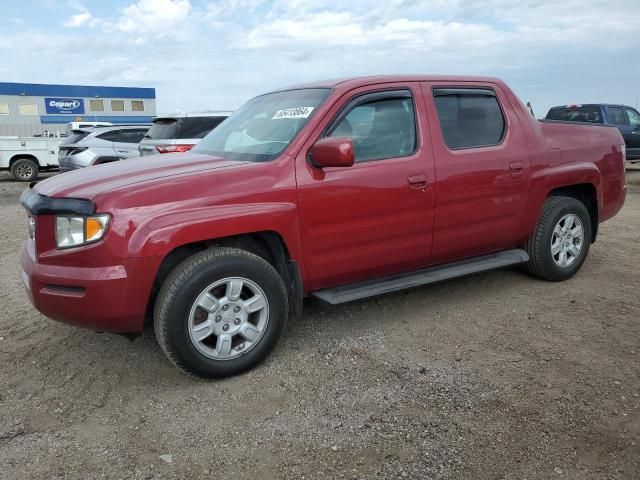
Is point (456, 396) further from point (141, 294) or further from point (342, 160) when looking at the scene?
point (141, 294)

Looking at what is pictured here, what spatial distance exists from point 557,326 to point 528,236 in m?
1.01

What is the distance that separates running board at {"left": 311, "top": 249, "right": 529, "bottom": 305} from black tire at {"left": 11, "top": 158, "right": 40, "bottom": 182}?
Answer: 15.5 metres

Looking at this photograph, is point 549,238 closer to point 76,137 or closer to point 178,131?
point 178,131

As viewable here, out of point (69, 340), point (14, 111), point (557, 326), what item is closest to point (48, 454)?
point (69, 340)

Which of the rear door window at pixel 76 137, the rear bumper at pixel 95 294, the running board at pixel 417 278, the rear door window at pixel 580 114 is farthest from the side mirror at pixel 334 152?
the rear door window at pixel 580 114

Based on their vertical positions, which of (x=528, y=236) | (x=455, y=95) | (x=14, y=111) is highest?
(x=14, y=111)

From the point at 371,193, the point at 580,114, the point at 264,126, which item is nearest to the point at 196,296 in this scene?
the point at 371,193

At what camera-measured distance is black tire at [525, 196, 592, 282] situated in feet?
15.5

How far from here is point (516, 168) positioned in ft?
14.3

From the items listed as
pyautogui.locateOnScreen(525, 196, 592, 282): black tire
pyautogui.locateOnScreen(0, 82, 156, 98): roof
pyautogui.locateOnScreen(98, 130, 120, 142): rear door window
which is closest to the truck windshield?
pyautogui.locateOnScreen(525, 196, 592, 282): black tire

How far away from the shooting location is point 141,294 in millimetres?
3027

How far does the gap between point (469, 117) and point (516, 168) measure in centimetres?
56

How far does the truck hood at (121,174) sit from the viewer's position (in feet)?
10.2

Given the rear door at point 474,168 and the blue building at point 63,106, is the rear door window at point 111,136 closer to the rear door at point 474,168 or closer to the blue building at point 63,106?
the rear door at point 474,168
